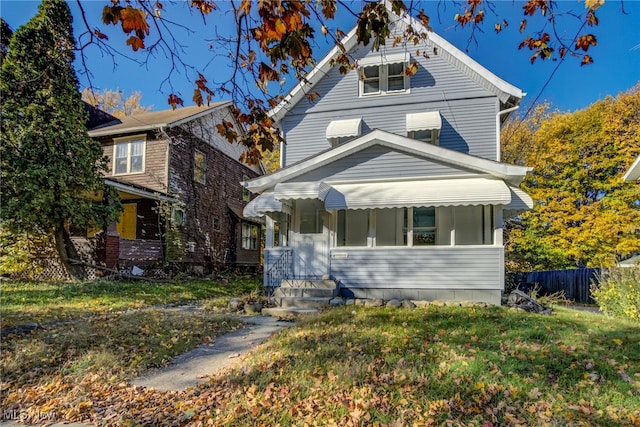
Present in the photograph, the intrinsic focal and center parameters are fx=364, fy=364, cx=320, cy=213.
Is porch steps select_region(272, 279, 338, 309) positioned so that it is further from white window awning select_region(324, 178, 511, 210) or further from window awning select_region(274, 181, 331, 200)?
window awning select_region(274, 181, 331, 200)

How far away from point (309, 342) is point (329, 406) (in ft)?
6.40

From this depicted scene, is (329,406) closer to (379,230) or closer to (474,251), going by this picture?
(474,251)

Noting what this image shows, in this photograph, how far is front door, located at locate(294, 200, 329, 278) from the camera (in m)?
11.0

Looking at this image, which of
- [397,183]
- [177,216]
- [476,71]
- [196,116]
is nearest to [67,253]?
[177,216]

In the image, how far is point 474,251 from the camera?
9836mm

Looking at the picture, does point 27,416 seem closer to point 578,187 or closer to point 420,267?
point 420,267

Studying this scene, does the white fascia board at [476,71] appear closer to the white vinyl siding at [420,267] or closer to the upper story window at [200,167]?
the white vinyl siding at [420,267]

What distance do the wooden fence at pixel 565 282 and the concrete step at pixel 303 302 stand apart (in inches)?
389

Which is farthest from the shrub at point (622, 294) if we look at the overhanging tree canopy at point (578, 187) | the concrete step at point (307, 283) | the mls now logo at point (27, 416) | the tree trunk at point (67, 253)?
the tree trunk at point (67, 253)

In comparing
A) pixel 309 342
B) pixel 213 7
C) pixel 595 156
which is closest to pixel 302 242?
pixel 309 342

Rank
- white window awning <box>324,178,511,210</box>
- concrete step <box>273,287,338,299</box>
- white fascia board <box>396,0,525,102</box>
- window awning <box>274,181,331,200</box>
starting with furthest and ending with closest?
white fascia board <box>396,0,525,102</box>, concrete step <box>273,287,338,299</box>, window awning <box>274,181,331,200</box>, white window awning <box>324,178,511,210</box>

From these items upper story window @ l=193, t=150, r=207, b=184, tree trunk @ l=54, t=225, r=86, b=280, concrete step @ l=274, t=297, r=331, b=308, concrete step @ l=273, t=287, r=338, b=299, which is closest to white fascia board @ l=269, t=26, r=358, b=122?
concrete step @ l=273, t=287, r=338, b=299

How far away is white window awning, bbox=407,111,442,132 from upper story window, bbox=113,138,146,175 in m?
12.5

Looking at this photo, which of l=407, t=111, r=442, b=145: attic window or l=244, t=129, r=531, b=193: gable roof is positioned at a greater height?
l=407, t=111, r=442, b=145: attic window
